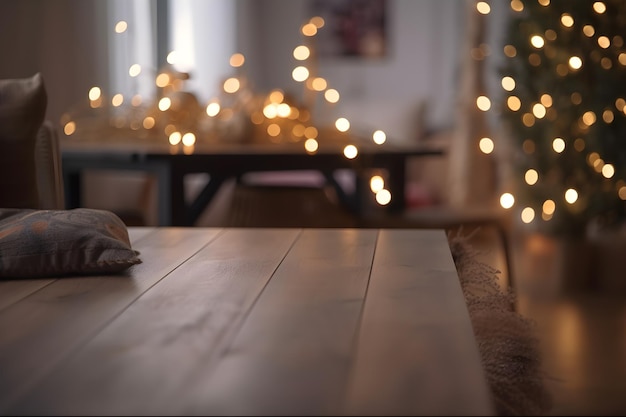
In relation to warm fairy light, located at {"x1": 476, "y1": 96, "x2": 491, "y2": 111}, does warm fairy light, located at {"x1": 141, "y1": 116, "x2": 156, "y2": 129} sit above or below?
above

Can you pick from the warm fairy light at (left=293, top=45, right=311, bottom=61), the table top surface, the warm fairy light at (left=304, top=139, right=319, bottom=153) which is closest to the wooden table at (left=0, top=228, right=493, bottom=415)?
the table top surface

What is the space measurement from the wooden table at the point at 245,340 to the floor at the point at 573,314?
38 cm

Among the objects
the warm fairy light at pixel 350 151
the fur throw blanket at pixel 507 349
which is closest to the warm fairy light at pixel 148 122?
the warm fairy light at pixel 350 151

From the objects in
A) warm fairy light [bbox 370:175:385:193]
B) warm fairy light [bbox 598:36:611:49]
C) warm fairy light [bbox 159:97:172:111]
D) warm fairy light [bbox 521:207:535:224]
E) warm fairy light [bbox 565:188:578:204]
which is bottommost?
warm fairy light [bbox 521:207:535:224]

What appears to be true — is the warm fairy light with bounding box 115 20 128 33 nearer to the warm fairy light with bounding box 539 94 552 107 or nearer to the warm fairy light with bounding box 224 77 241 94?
the warm fairy light with bounding box 224 77 241 94

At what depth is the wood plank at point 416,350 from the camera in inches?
26.5

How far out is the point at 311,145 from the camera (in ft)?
8.80

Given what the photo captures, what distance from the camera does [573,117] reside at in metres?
3.54

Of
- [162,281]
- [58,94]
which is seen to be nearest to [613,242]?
[58,94]

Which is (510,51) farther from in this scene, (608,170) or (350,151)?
(350,151)

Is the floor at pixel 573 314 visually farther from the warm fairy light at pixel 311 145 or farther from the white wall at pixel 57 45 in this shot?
the white wall at pixel 57 45

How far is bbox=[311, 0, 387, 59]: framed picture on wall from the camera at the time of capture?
6230 millimetres

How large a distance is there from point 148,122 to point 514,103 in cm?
180

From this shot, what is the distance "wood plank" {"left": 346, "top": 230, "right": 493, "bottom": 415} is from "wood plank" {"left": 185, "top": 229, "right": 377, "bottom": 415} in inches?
0.7
